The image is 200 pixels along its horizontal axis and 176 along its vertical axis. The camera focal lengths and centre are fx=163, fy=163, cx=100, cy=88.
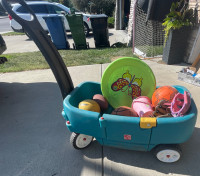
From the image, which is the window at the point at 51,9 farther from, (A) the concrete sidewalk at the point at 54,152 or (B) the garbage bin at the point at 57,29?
(A) the concrete sidewalk at the point at 54,152

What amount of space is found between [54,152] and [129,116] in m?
1.01

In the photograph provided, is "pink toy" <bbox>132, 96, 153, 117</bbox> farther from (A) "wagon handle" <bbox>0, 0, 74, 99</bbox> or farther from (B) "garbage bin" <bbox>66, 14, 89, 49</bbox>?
(B) "garbage bin" <bbox>66, 14, 89, 49</bbox>

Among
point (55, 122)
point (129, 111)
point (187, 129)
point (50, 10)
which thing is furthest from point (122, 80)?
point (50, 10)

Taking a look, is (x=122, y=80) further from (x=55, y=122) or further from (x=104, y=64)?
(x=104, y=64)

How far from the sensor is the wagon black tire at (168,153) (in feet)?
5.35

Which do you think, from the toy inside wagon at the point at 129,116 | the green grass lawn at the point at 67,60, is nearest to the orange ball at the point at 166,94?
the toy inside wagon at the point at 129,116

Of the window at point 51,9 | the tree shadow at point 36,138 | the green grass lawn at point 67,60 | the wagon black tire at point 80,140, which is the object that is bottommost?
the green grass lawn at point 67,60

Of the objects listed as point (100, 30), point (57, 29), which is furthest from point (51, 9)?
point (100, 30)

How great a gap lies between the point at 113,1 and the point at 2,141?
1632cm

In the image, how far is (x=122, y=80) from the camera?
2246 mm

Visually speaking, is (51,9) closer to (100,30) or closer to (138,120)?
(100,30)

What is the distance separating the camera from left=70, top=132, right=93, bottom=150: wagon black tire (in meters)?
1.88

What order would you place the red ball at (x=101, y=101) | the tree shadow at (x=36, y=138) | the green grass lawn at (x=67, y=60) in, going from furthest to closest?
the green grass lawn at (x=67, y=60) → the red ball at (x=101, y=101) → the tree shadow at (x=36, y=138)

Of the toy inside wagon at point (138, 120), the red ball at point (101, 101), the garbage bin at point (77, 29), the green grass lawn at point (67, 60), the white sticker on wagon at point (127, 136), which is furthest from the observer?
the garbage bin at point (77, 29)
